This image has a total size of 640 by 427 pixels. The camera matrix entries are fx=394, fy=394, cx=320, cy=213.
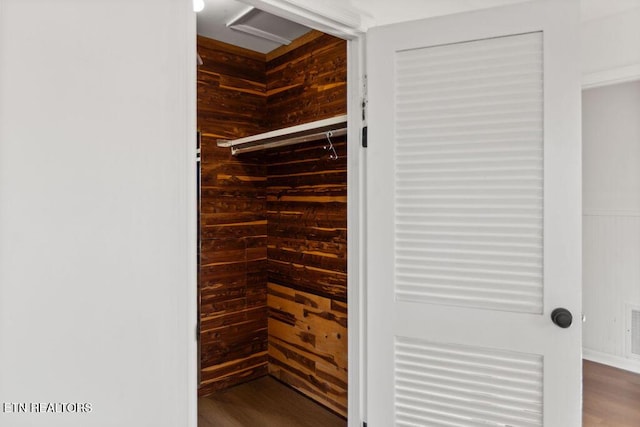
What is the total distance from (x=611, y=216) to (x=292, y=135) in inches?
104

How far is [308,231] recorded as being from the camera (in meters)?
2.73

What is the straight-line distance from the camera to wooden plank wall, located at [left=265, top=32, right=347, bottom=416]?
8.23ft

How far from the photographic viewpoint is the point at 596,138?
10.6ft

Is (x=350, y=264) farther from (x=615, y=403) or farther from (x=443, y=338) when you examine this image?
(x=615, y=403)

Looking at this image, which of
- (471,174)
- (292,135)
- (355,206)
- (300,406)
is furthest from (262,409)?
(471,174)

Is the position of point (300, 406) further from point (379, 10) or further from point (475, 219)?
point (379, 10)

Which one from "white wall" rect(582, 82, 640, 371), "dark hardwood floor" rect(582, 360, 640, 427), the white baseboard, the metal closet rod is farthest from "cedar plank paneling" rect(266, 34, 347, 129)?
the white baseboard

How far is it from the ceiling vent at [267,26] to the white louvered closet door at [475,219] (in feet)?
3.63

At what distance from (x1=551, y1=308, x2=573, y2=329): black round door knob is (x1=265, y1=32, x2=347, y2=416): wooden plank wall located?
1.27 m

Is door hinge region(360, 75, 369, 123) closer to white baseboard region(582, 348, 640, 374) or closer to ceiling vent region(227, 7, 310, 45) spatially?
ceiling vent region(227, 7, 310, 45)
